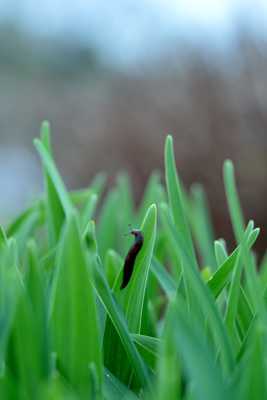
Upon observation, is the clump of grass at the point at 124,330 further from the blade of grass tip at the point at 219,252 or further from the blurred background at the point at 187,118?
the blurred background at the point at 187,118

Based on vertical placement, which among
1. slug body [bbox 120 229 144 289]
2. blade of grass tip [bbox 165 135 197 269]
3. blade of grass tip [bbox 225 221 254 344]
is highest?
blade of grass tip [bbox 165 135 197 269]

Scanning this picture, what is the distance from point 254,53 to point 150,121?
2.40ft

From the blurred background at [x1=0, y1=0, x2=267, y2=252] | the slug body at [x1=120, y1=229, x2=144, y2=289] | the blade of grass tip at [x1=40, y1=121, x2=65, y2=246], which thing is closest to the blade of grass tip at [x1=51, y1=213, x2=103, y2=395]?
the slug body at [x1=120, y1=229, x2=144, y2=289]

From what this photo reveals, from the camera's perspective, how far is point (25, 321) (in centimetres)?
48

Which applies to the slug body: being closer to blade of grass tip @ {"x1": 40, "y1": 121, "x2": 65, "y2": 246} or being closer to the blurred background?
blade of grass tip @ {"x1": 40, "y1": 121, "x2": 65, "y2": 246}

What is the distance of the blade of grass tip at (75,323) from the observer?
1.63 feet

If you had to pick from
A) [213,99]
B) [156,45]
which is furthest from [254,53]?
[156,45]

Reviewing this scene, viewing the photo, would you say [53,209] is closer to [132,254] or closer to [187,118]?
[132,254]

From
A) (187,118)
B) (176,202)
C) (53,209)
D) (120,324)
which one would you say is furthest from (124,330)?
(187,118)

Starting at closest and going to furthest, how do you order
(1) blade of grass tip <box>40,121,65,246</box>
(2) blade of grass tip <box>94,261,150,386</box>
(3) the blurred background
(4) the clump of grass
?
(4) the clump of grass, (2) blade of grass tip <box>94,261,150,386</box>, (1) blade of grass tip <box>40,121,65,246</box>, (3) the blurred background

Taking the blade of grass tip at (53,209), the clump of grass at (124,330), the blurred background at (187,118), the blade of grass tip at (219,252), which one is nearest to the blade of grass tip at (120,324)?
the clump of grass at (124,330)

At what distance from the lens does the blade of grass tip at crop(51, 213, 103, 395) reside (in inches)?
19.5

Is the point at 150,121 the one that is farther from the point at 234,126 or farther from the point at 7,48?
the point at 7,48

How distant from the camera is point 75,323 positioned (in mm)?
509
